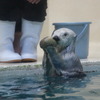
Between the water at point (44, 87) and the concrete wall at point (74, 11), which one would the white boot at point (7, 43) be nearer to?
the water at point (44, 87)

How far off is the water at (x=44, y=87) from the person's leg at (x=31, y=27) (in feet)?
1.70

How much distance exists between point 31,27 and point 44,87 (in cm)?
119

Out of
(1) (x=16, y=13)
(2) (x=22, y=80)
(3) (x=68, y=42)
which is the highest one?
(1) (x=16, y=13)

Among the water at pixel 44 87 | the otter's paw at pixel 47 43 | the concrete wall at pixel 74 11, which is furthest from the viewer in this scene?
the concrete wall at pixel 74 11

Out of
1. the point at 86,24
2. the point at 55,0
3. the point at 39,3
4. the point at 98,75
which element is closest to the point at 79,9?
the point at 55,0

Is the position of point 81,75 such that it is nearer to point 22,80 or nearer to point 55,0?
point 22,80

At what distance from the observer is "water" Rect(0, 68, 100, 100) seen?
7.63 feet

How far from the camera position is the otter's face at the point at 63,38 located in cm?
280

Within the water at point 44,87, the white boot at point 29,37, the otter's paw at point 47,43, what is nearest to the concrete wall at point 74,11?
the white boot at point 29,37

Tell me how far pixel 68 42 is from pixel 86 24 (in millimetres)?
1265

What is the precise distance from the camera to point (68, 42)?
2.84 m

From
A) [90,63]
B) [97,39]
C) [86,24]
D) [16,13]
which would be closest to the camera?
[90,63]

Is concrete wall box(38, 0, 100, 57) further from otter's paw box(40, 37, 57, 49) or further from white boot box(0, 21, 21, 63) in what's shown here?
otter's paw box(40, 37, 57, 49)

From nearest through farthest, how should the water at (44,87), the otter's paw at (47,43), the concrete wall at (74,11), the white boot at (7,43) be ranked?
the water at (44,87)
the otter's paw at (47,43)
the white boot at (7,43)
the concrete wall at (74,11)
